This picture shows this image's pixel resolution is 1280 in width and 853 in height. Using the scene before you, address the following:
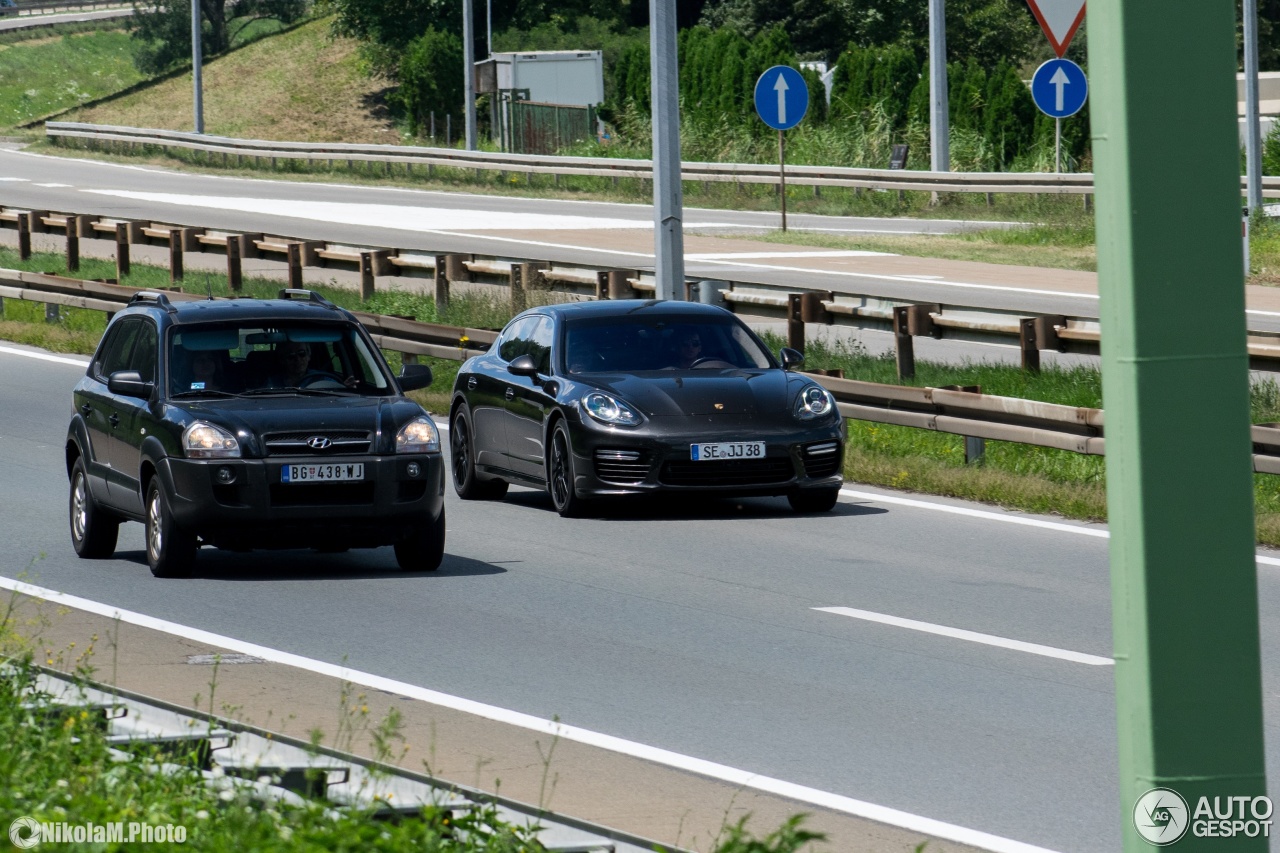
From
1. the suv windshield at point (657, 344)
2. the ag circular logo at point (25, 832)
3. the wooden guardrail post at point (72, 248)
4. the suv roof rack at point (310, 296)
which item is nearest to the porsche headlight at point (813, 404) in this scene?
the suv windshield at point (657, 344)

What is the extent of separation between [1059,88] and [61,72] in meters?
73.4

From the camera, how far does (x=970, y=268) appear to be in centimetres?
3186

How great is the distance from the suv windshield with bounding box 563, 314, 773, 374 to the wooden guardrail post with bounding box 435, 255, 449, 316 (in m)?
10.3

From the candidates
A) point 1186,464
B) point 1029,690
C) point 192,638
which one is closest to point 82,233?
point 192,638

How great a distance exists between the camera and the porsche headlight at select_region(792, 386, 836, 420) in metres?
14.2

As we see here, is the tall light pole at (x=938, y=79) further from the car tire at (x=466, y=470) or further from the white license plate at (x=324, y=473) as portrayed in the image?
the white license plate at (x=324, y=473)

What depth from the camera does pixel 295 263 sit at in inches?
1067

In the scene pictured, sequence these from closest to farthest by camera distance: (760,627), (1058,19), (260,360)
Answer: (760,627), (260,360), (1058,19)

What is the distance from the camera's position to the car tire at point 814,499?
564 inches

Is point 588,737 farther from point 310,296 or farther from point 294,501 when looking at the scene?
point 310,296

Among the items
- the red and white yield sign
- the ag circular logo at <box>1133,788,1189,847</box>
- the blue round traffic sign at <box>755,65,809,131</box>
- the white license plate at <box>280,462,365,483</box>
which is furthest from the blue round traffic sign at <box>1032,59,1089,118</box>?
the ag circular logo at <box>1133,788,1189,847</box>

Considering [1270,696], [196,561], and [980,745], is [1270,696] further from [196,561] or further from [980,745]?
[196,561]

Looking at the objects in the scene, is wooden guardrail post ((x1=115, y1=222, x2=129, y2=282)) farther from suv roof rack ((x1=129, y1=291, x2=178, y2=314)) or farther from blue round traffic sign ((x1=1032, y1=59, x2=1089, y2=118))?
suv roof rack ((x1=129, y1=291, x2=178, y2=314))

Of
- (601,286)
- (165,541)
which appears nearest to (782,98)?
(601,286)
